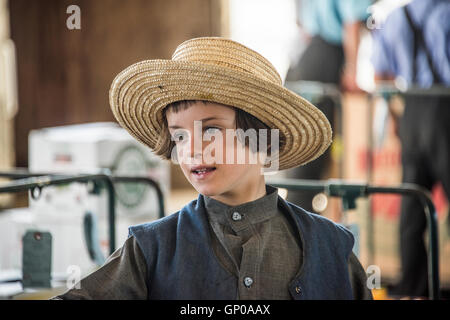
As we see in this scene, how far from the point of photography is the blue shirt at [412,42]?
9.83 ft

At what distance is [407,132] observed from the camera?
3.11 m

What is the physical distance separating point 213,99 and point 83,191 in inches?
57.6

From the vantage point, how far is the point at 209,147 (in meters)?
0.99

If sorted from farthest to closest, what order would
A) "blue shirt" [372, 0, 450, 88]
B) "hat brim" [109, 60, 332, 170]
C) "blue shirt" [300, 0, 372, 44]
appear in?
1. "blue shirt" [300, 0, 372, 44]
2. "blue shirt" [372, 0, 450, 88]
3. "hat brim" [109, 60, 332, 170]

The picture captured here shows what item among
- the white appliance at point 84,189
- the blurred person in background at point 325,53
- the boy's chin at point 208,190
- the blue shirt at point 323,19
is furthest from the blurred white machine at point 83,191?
the blue shirt at point 323,19

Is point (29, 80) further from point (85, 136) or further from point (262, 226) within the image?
point (262, 226)

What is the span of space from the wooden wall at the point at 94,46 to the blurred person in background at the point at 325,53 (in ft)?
3.35

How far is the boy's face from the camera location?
0.99 meters

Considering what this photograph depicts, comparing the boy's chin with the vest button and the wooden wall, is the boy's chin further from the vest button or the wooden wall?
the wooden wall

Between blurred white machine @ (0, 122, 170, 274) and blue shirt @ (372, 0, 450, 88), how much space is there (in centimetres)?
128

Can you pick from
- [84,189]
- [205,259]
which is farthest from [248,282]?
[84,189]

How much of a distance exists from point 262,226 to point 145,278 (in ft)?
0.68

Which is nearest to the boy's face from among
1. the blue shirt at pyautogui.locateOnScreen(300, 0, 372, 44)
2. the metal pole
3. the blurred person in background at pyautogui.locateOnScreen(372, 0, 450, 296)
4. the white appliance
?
the metal pole

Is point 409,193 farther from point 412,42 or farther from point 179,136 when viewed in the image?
point 412,42
